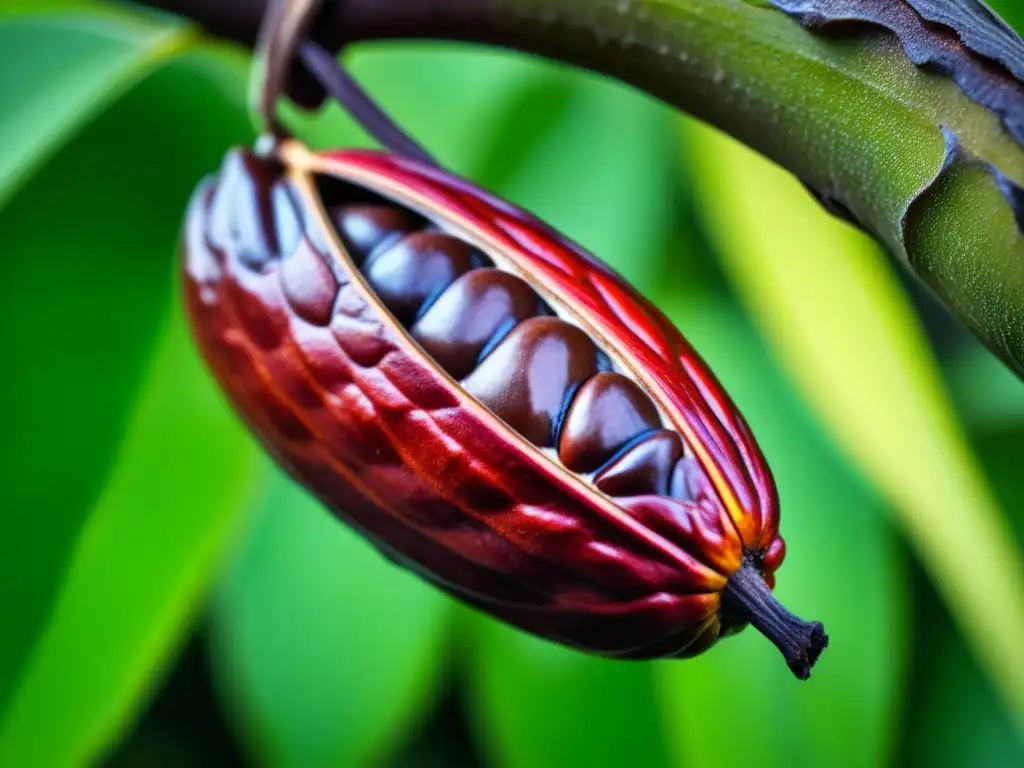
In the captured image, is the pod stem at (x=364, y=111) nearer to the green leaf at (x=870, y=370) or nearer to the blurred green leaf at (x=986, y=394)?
the green leaf at (x=870, y=370)

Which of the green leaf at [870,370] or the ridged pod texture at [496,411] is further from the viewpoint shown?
the green leaf at [870,370]

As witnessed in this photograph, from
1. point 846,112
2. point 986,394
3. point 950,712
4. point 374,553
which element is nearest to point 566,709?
point 374,553

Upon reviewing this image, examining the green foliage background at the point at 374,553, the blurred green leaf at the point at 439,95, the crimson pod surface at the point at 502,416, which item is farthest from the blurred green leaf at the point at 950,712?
the crimson pod surface at the point at 502,416

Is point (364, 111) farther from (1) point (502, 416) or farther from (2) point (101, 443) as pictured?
(2) point (101, 443)

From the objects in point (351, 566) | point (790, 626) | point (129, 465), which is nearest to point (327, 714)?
point (351, 566)

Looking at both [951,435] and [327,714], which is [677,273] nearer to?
[951,435]
